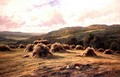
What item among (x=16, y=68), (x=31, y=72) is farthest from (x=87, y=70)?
(x=16, y=68)

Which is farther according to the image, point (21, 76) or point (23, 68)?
point (23, 68)

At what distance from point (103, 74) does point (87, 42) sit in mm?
65056

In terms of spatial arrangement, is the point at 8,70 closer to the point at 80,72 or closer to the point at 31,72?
the point at 31,72

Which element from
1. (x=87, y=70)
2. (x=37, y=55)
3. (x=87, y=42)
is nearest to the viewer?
(x=87, y=70)

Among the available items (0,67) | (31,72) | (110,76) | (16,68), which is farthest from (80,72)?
(0,67)

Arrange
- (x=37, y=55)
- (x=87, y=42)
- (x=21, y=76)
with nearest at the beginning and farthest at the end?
1. (x=21, y=76)
2. (x=37, y=55)
3. (x=87, y=42)

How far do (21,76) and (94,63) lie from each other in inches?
301

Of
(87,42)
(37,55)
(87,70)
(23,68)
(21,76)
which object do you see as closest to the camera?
(21,76)

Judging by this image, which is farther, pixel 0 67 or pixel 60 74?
pixel 0 67

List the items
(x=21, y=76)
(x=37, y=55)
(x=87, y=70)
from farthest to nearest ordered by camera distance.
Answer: (x=37, y=55), (x=87, y=70), (x=21, y=76)

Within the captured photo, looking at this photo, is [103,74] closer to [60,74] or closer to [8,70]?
[60,74]

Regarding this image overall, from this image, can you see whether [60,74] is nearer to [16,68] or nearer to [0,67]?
[16,68]

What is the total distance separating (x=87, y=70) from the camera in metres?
20.5

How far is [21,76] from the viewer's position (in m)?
19.2
